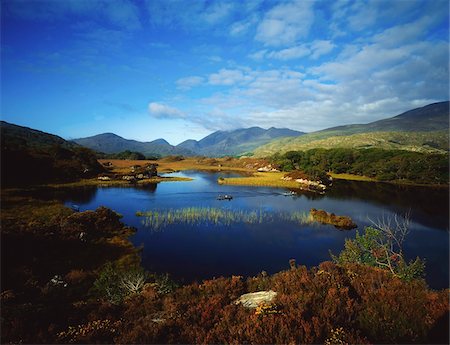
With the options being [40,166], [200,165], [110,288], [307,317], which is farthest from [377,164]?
[40,166]

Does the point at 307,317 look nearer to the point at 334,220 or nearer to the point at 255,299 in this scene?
the point at 255,299

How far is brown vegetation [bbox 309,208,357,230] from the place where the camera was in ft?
114

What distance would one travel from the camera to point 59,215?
102ft

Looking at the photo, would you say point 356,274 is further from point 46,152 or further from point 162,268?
point 46,152

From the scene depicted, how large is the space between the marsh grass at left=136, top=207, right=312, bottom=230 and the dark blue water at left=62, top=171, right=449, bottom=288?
133cm

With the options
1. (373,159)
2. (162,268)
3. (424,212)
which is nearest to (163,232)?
(162,268)

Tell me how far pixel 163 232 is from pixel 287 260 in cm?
1463

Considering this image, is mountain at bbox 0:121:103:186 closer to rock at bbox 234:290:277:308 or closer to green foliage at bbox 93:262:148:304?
green foliage at bbox 93:262:148:304

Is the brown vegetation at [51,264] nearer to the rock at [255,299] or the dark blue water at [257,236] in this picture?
the dark blue water at [257,236]

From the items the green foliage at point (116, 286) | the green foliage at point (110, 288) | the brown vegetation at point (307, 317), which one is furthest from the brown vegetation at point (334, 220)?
the green foliage at point (110, 288)

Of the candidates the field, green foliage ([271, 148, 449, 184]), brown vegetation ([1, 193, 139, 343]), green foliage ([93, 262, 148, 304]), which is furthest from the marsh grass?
the field

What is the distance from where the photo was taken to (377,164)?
97312mm

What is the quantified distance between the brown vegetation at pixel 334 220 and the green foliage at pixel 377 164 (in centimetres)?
4405

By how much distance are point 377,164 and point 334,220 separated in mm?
74791
